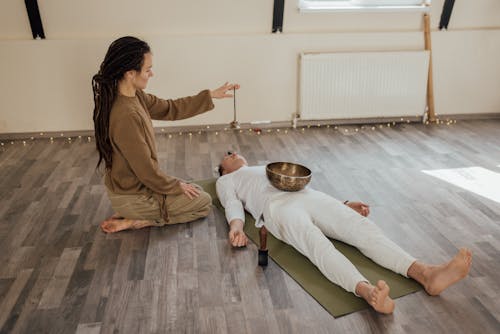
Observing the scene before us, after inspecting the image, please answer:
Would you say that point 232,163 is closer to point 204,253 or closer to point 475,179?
point 204,253

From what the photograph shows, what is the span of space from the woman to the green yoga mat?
1.49 feet

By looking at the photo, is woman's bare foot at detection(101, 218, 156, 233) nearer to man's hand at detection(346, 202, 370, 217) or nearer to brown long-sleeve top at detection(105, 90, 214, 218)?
brown long-sleeve top at detection(105, 90, 214, 218)

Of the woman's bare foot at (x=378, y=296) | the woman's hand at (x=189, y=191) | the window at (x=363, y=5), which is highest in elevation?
the window at (x=363, y=5)

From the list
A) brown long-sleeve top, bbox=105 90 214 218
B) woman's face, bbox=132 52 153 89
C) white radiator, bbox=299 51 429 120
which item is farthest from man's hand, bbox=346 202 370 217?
white radiator, bbox=299 51 429 120

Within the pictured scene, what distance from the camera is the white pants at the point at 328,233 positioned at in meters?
1.76

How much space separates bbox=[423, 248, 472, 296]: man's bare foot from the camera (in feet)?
5.49

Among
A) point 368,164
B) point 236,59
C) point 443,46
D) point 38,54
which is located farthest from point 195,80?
point 443,46

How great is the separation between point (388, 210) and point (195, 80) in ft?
6.73

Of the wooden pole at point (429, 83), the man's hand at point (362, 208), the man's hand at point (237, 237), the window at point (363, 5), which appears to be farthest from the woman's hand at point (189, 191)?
the wooden pole at point (429, 83)

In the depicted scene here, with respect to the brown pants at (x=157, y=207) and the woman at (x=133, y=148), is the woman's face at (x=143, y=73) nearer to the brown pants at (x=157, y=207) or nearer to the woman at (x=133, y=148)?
the woman at (x=133, y=148)

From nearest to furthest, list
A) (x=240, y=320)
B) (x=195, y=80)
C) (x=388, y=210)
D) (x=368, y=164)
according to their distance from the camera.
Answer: (x=240, y=320), (x=388, y=210), (x=368, y=164), (x=195, y=80)

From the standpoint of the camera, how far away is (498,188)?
2744 mm

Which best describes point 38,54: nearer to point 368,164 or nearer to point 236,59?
point 236,59

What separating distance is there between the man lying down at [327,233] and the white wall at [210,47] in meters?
1.64
